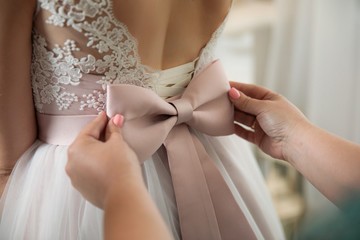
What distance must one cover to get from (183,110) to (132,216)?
294 millimetres

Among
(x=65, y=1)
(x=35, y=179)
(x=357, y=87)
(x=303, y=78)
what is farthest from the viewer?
(x=303, y=78)

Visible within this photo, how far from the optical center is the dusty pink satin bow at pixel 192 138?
0.59 metres

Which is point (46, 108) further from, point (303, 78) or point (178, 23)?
point (303, 78)

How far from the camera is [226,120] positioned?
73 cm

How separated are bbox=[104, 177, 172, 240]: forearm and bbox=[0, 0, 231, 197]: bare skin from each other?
29cm

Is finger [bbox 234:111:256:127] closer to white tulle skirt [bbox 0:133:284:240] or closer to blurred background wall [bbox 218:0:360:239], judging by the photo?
white tulle skirt [bbox 0:133:284:240]

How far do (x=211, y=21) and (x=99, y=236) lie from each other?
1.62ft

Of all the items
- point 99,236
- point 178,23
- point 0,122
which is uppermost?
point 178,23

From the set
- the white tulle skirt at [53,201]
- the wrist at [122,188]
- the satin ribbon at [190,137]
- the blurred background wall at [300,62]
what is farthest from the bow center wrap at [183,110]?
the blurred background wall at [300,62]

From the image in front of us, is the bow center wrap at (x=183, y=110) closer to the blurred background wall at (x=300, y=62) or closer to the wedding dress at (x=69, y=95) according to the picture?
the wedding dress at (x=69, y=95)

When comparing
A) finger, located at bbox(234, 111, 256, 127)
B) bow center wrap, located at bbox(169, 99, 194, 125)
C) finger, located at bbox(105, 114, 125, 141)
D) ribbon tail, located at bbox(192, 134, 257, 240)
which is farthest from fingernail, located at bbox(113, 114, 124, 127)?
finger, located at bbox(234, 111, 256, 127)

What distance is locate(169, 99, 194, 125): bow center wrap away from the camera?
647mm

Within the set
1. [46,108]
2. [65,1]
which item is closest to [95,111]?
[46,108]

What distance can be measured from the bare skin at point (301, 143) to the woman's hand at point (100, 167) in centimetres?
36
